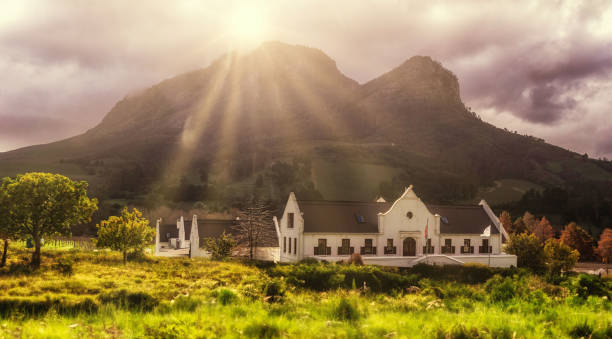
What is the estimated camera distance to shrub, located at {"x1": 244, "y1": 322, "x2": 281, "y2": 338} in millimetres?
10117

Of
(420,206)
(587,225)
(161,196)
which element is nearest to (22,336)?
(420,206)

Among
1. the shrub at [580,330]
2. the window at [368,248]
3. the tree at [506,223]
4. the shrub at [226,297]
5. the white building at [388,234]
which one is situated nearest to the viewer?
the shrub at [580,330]

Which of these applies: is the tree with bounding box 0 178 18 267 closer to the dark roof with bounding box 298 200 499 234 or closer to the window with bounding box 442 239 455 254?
the dark roof with bounding box 298 200 499 234

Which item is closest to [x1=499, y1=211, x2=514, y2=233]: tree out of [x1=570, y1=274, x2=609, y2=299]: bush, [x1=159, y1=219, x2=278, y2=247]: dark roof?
[x1=159, y1=219, x2=278, y2=247]: dark roof

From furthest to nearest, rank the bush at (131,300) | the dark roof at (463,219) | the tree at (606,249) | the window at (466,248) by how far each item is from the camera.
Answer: the tree at (606,249), the dark roof at (463,219), the window at (466,248), the bush at (131,300)

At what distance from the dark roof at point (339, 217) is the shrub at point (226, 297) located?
134 feet

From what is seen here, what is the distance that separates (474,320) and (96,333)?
8982mm

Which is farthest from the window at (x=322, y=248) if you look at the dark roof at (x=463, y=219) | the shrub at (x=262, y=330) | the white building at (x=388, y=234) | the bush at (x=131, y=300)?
the shrub at (x=262, y=330)

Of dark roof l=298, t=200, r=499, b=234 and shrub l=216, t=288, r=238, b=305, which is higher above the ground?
dark roof l=298, t=200, r=499, b=234

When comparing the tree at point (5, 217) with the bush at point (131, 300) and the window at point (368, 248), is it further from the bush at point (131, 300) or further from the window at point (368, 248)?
the window at point (368, 248)

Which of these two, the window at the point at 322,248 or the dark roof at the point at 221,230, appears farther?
the dark roof at the point at 221,230

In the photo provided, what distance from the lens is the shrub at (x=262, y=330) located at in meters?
10.1

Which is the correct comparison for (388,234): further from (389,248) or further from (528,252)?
(528,252)

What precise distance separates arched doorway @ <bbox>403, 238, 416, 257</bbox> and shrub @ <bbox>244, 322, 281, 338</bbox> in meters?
51.3
